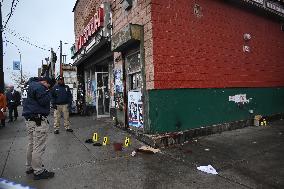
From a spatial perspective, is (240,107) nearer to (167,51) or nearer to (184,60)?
(184,60)

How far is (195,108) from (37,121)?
4.69 meters

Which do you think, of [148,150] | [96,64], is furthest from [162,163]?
[96,64]

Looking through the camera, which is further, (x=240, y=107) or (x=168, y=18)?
(x=240, y=107)

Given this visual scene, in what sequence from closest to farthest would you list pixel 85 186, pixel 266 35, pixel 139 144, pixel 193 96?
1. pixel 85 186
2. pixel 139 144
3. pixel 193 96
4. pixel 266 35

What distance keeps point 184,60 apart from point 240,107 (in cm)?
327

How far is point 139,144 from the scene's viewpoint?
730cm

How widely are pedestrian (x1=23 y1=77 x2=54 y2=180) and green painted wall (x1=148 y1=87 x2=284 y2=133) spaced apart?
2975 millimetres

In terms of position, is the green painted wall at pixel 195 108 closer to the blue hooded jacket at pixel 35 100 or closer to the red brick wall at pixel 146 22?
the red brick wall at pixel 146 22

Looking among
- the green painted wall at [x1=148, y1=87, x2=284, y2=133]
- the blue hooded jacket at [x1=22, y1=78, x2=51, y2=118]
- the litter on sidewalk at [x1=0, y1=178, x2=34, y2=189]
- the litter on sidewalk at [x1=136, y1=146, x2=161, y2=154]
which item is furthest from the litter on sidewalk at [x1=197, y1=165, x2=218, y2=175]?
the litter on sidewalk at [x1=0, y1=178, x2=34, y2=189]

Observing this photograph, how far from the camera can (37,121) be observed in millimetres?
5000

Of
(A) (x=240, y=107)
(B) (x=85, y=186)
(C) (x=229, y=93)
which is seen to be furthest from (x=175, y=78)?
(B) (x=85, y=186)

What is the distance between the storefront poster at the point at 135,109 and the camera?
7.95 metres

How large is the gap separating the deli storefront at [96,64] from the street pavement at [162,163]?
4.45 meters

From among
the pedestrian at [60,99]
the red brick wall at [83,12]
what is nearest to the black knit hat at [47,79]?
the pedestrian at [60,99]
